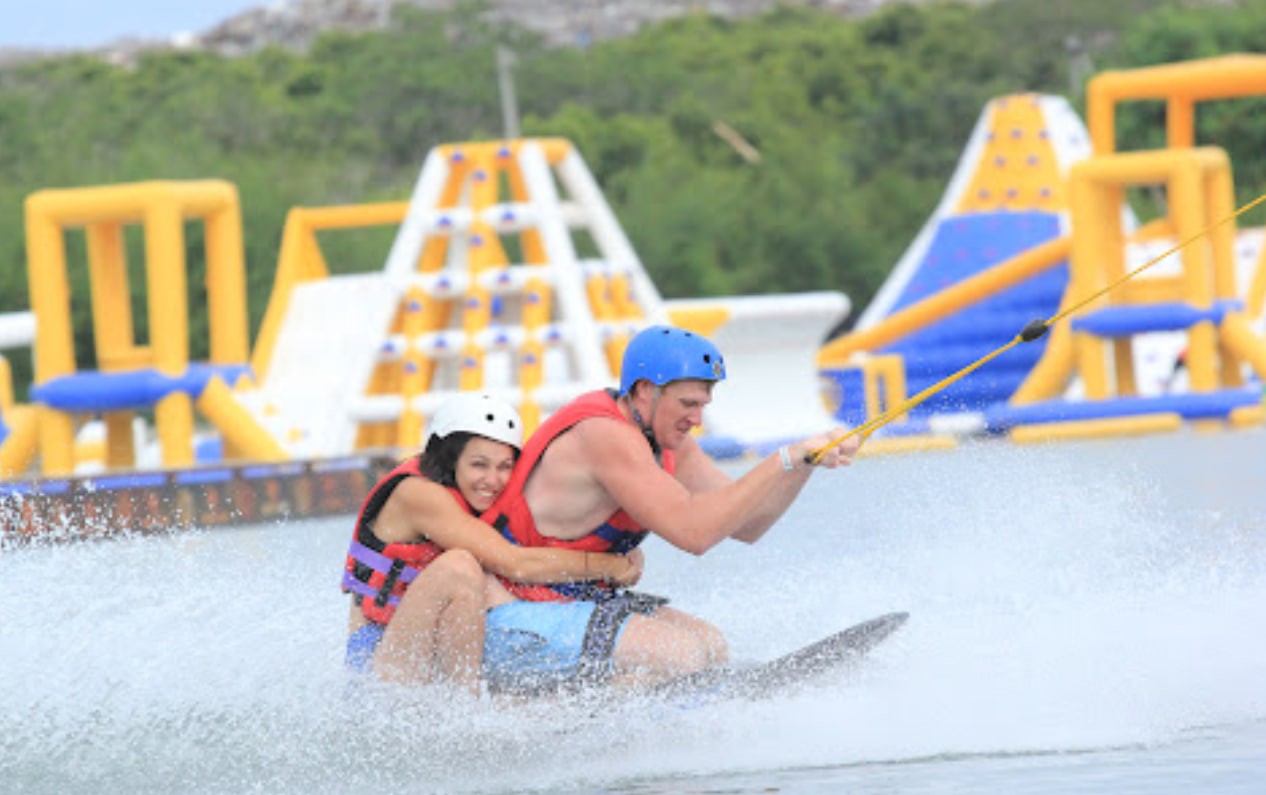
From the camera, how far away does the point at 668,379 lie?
238 inches

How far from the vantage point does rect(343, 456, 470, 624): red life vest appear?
20.3 ft

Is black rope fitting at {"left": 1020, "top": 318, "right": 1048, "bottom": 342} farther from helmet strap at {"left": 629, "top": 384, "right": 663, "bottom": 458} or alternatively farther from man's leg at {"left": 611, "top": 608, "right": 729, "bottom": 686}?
man's leg at {"left": 611, "top": 608, "right": 729, "bottom": 686}

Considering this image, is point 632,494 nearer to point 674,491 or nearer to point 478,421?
point 674,491

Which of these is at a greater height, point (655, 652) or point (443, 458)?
point (443, 458)

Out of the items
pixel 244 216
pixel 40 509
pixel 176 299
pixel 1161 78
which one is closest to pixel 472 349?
pixel 176 299

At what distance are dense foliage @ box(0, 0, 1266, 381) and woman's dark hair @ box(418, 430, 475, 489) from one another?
105 ft

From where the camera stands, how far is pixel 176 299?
1741 centimetres

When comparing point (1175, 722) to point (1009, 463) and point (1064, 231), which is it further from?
point (1064, 231)

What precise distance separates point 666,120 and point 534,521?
48.5m

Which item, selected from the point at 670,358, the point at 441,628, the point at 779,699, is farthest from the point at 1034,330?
the point at 441,628

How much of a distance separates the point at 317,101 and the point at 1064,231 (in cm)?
3543

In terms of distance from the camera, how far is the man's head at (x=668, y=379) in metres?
6.05

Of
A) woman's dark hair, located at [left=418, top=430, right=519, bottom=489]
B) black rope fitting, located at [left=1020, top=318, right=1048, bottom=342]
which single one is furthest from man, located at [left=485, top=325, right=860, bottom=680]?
black rope fitting, located at [left=1020, top=318, right=1048, bottom=342]

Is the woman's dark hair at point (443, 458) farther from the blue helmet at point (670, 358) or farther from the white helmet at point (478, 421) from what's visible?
the blue helmet at point (670, 358)
